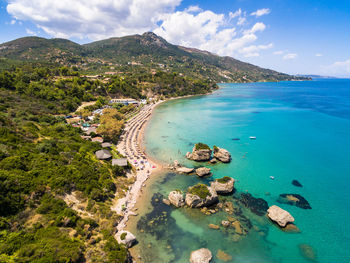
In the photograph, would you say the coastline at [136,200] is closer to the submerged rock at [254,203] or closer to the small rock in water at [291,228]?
the submerged rock at [254,203]

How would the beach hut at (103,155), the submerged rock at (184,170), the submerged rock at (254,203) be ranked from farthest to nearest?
the submerged rock at (184,170) < the beach hut at (103,155) < the submerged rock at (254,203)

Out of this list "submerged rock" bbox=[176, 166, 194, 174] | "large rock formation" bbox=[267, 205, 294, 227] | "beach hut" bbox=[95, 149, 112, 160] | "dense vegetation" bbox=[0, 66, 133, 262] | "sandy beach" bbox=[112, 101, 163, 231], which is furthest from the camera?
"submerged rock" bbox=[176, 166, 194, 174]

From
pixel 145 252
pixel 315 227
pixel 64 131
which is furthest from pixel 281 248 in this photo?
pixel 64 131

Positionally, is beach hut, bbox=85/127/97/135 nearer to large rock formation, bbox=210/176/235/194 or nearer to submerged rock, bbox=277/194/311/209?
large rock formation, bbox=210/176/235/194

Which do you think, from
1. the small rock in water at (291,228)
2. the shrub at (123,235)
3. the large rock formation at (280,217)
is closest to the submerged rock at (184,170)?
the large rock formation at (280,217)

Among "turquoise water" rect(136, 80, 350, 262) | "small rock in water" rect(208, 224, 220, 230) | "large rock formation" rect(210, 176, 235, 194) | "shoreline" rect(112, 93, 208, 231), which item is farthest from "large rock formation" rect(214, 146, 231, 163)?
"small rock in water" rect(208, 224, 220, 230)

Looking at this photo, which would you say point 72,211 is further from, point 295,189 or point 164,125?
point 164,125
